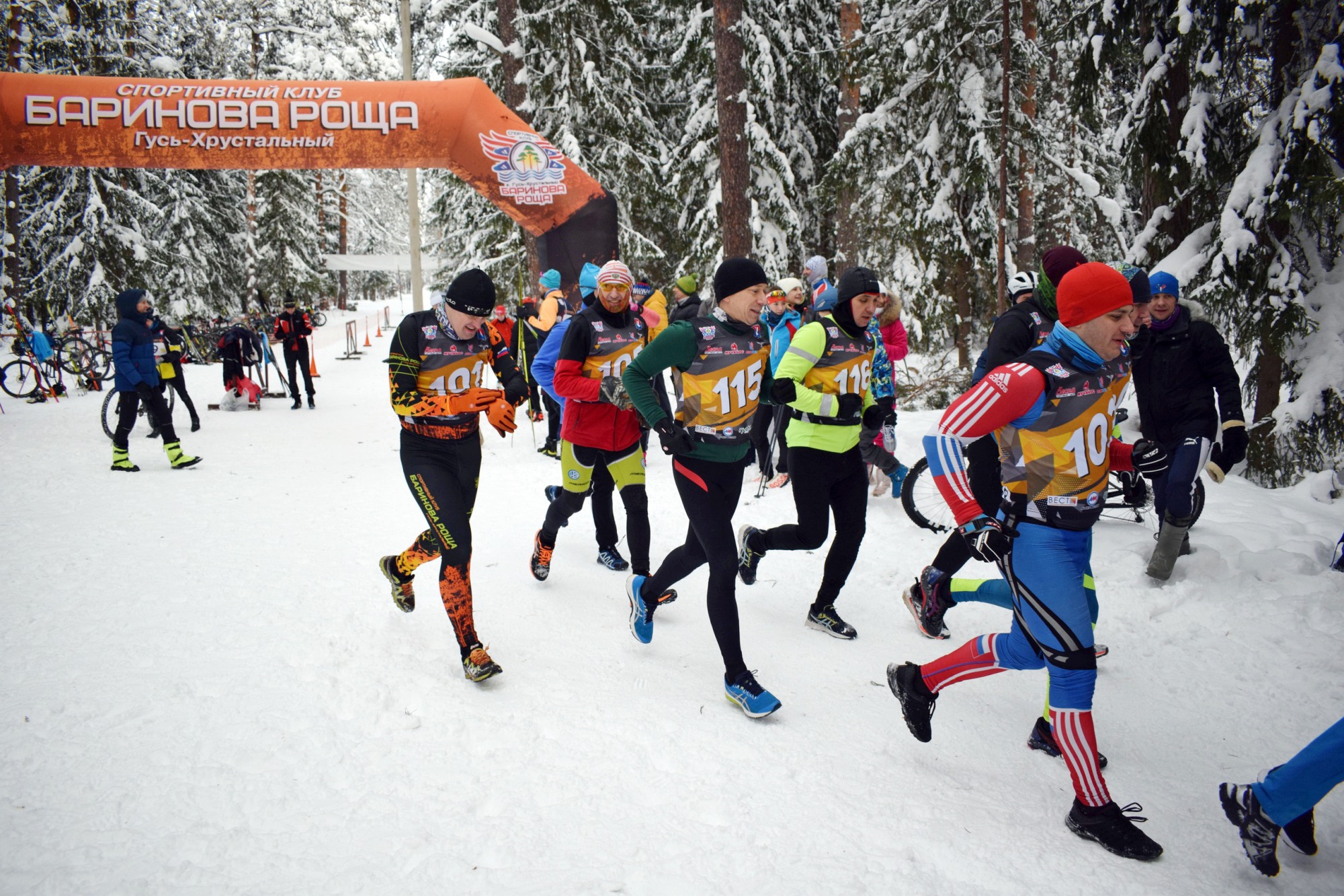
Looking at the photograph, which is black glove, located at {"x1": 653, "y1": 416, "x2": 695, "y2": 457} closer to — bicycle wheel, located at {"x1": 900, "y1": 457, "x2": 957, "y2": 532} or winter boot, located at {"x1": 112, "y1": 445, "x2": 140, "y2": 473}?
bicycle wheel, located at {"x1": 900, "y1": 457, "x2": 957, "y2": 532}

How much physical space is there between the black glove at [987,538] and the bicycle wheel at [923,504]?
369 cm

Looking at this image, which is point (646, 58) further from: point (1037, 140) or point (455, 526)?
point (455, 526)

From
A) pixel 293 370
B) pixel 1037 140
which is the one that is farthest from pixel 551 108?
Answer: pixel 1037 140

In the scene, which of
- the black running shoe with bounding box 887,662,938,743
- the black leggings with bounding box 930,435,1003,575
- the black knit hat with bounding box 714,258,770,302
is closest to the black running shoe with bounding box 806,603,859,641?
the black leggings with bounding box 930,435,1003,575

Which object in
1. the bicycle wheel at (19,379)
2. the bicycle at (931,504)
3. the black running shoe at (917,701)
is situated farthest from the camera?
the bicycle wheel at (19,379)

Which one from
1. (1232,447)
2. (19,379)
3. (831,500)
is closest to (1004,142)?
(1232,447)

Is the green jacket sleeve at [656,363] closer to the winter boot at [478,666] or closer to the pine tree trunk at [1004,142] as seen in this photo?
the winter boot at [478,666]

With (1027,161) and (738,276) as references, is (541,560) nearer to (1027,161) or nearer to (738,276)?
(738,276)

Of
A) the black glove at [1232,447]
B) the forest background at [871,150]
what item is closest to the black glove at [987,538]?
the black glove at [1232,447]

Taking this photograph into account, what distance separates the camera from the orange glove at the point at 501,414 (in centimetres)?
426

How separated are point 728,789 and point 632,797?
0.40 meters

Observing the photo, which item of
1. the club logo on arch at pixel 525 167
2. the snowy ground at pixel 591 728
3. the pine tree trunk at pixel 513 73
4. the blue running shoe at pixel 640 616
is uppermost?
the pine tree trunk at pixel 513 73

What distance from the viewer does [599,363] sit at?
17.0ft

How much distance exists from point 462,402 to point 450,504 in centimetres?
57
